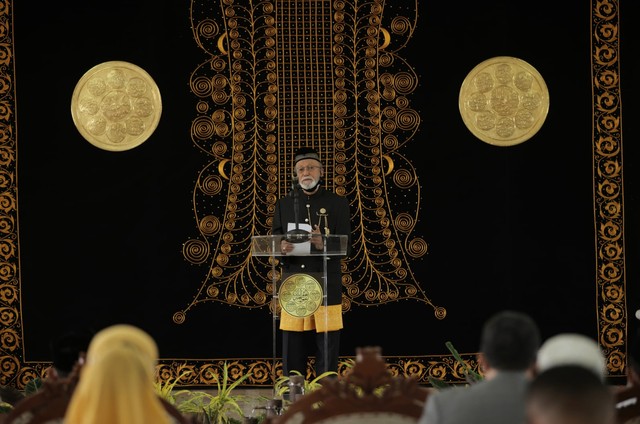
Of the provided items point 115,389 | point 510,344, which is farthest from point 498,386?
point 115,389

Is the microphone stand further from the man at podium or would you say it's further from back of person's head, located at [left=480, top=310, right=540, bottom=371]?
back of person's head, located at [left=480, top=310, right=540, bottom=371]

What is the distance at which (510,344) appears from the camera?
2.34 metres

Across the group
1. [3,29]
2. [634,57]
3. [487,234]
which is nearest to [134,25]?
[3,29]

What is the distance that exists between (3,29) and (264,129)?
1.93 metres

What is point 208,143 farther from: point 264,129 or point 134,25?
point 134,25

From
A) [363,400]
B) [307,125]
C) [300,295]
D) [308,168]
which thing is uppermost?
[307,125]

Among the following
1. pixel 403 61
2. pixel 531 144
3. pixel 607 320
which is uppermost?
pixel 403 61

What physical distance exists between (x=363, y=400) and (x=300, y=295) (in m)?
2.89

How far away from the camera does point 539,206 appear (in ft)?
22.9

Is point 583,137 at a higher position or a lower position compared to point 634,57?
lower

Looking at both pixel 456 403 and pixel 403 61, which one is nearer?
pixel 456 403

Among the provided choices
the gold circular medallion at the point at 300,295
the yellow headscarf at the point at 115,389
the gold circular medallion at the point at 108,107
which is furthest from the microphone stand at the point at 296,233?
the yellow headscarf at the point at 115,389

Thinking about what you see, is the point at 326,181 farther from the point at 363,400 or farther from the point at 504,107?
the point at 363,400

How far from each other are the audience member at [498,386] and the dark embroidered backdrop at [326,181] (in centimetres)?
453
